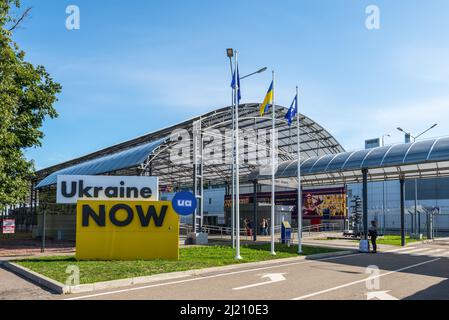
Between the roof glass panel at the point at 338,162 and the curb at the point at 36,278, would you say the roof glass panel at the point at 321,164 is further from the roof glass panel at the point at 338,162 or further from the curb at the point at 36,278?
the curb at the point at 36,278

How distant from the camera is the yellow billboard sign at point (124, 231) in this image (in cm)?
1714

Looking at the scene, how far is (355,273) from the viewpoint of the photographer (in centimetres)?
1462

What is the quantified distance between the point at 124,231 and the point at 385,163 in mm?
16606

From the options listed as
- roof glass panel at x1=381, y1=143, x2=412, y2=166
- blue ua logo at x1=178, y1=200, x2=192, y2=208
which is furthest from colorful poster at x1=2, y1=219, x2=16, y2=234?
roof glass panel at x1=381, y1=143, x2=412, y2=166

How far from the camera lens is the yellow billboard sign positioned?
56.2ft

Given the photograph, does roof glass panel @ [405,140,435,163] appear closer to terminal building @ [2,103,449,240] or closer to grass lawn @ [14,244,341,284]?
terminal building @ [2,103,449,240]

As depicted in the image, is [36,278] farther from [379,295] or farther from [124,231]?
[379,295]

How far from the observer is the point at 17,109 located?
2377 centimetres

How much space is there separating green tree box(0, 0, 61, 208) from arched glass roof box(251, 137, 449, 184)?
1617cm

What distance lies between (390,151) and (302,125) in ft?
46.5

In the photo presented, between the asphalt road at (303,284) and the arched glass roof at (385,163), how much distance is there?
967 cm
